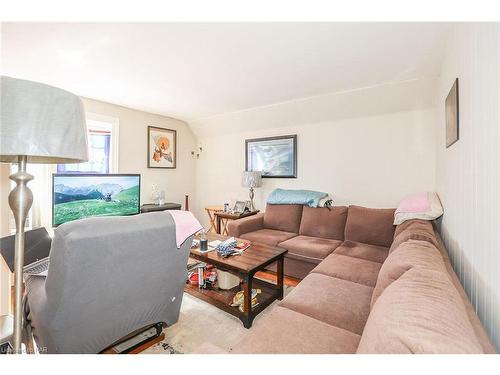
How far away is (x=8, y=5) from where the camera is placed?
0.83 meters

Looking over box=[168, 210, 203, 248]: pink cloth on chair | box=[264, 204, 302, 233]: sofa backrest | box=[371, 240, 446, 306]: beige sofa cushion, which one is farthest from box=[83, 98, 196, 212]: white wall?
box=[371, 240, 446, 306]: beige sofa cushion

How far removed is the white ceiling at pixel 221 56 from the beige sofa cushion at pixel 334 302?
1.94m

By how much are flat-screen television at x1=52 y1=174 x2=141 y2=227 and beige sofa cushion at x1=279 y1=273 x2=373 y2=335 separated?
3127 millimetres

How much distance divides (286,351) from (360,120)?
124 inches

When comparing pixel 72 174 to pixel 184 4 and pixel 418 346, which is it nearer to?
pixel 184 4

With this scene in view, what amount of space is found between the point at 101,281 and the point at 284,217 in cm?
262

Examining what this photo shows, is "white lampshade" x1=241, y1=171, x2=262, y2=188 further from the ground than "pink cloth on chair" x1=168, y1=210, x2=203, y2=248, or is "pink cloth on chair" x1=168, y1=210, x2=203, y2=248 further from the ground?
"white lampshade" x1=241, y1=171, x2=262, y2=188

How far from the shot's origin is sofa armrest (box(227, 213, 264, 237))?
321 centimetres

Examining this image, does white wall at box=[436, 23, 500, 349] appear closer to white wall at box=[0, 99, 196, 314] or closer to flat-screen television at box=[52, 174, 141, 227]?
flat-screen television at box=[52, 174, 141, 227]

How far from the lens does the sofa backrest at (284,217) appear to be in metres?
3.41

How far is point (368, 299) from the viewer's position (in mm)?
1523

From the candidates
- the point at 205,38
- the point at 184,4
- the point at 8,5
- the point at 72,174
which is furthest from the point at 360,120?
the point at 72,174

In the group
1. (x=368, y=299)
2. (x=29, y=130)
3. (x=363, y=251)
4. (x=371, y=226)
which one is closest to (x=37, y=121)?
(x=29, y=130)
